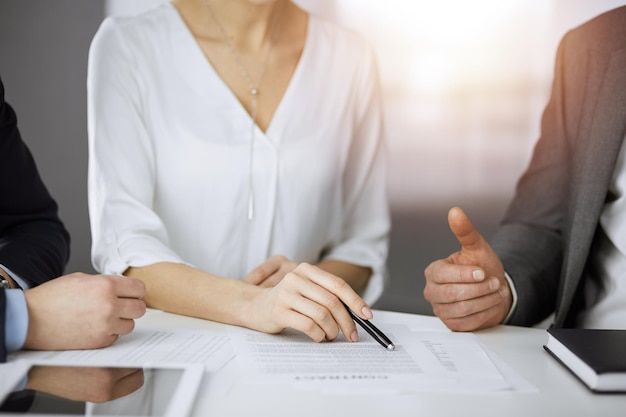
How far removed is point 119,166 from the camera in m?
1.61

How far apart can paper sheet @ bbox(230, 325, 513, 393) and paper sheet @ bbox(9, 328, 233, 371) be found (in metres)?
0.03

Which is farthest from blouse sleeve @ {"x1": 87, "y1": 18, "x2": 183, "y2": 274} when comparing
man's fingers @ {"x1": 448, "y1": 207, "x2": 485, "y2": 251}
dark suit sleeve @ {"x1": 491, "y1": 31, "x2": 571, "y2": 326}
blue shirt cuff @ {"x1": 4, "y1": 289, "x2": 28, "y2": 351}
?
dark suit sleeve @ {"x1": 491, "y1": 31, "x2": 571, "y2": 326}

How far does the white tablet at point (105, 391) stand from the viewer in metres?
0.82

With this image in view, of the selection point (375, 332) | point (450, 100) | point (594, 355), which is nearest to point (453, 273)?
point (375, 332)

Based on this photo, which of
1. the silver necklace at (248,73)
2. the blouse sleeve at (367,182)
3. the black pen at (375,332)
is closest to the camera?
the black pen at (375,332)

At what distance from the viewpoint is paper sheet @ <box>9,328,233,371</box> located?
0.99 metres

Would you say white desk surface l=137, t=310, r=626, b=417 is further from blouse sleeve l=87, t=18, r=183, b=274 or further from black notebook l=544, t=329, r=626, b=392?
blouse sleeve l=87, t=18, r=183, b=274

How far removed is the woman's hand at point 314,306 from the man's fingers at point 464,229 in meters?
0.20

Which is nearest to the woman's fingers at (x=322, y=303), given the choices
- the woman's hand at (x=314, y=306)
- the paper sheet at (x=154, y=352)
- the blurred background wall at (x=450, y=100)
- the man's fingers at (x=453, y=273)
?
the woman's hand at (x=314, y=306)

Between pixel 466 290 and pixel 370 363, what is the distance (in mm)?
318

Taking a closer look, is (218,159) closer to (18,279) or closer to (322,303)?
(18,279)

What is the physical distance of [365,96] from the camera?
6.42ft

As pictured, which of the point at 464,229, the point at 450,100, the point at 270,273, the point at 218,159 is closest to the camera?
the point at 464,229

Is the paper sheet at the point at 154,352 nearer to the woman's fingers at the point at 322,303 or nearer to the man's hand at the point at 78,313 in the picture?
the man's hand at the point at 78,313
